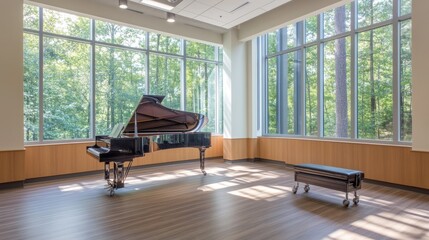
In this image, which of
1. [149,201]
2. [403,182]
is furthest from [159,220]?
[403,182]

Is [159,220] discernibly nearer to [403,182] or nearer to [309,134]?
[403,182]

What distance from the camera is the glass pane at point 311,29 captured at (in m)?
6.49

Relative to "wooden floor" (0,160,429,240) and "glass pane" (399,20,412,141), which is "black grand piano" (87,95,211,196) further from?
"glass pane" (399,20,412,141)

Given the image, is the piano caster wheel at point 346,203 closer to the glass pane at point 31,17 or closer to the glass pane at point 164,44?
the glass pane at point 164,44

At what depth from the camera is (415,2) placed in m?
4.39

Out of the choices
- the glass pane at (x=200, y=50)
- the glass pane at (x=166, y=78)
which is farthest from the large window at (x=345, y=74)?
the glass pane at (x=166, y=78)

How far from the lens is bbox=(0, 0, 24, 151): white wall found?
4.71 metres

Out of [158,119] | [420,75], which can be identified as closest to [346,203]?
[420,75]

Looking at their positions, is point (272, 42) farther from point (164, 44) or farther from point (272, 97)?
point (164, 44)

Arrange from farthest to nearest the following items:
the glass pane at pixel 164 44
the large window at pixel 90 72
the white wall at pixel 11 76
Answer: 1. the glass pane at pixel 164 44
2. the large window at pixel 90 72
3. the white wall at pixel 11 76

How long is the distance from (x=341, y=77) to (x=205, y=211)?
14.5ft

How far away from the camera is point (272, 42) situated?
767cm

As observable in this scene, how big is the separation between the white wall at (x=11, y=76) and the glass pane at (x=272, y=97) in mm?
5978

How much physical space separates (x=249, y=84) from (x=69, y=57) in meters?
4.70
